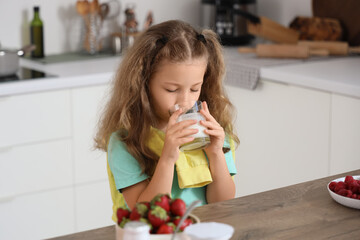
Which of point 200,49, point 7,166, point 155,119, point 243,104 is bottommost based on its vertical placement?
point 7,166

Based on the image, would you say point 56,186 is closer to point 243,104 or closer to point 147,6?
point 243,104

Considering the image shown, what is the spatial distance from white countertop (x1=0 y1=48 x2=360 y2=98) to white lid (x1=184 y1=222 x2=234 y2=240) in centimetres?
134

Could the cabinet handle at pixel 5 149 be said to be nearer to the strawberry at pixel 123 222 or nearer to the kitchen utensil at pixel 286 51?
the kitchen utensil at pixel 286 51

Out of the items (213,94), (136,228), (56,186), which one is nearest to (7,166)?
(56,186)

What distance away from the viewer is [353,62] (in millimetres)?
2756

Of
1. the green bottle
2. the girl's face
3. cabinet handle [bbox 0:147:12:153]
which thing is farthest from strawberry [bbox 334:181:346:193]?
the green bottle

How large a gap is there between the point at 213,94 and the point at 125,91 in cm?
24

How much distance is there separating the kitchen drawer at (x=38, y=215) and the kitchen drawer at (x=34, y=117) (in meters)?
0.25

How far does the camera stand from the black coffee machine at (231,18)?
3232 mm

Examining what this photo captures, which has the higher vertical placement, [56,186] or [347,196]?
[347,196]

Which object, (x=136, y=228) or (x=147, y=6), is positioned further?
(x=147, y=6)

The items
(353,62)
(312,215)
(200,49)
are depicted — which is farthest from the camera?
(353,62)

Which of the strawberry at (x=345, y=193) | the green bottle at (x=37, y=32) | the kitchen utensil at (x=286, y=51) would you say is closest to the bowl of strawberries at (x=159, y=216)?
the strawberry at (x=345, y=193)

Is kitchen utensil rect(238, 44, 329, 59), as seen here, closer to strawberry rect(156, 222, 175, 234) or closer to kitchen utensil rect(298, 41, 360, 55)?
kitchen utensil rect(298, 41, 360, 55)
